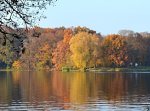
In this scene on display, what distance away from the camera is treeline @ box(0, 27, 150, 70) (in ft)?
363

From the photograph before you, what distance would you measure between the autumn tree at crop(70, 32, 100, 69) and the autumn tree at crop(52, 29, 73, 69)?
5.34 metres

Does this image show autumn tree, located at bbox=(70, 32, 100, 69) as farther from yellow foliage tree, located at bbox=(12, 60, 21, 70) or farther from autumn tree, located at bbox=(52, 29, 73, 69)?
yellow foliage tree, located at bbox=(12, 60, 21, 70)

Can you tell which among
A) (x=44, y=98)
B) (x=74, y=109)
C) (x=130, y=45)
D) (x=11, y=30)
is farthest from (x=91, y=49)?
(x=11, y=30)

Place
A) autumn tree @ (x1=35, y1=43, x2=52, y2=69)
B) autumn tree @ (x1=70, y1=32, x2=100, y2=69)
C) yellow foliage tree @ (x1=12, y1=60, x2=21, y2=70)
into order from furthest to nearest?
yellow foliage tree @ (x1=12, y1=60, x2=21, y2=70)
autumn tree @ (x1=35, y1=43, x2=52, y2=69)
autumn tree @ (x1=70, y1=32, x2=100, y2=69)

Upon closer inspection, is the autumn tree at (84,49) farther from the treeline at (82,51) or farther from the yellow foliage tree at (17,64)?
the yellow foliage tree at (17,64)

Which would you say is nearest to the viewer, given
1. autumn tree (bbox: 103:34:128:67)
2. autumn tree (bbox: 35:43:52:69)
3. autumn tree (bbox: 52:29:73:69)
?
autumn tree (bbox: 103:34:128:67)

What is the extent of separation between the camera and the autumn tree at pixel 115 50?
113688mm

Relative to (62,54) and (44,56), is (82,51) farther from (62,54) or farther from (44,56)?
(44,56)

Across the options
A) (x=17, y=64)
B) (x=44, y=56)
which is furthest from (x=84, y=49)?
(x=17, y=64)

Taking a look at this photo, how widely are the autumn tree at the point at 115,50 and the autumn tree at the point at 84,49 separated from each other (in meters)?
3.43

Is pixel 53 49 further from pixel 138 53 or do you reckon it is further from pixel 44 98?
pixel 44 98

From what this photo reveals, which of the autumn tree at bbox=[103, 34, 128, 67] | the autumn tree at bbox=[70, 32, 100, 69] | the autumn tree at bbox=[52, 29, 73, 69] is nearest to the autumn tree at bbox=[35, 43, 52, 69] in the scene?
the autumn tree at bbox=[52, 29, 73, 69]

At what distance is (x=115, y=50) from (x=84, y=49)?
31.3ft

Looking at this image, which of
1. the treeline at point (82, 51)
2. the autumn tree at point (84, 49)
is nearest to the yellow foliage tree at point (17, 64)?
the treeline at point (82, 51)
